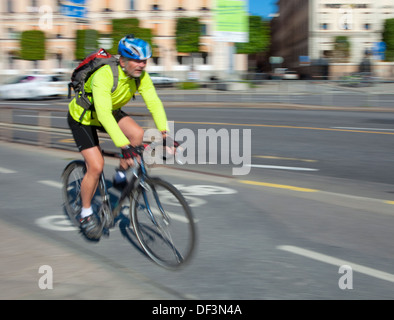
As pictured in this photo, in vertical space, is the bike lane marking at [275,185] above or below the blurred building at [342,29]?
below

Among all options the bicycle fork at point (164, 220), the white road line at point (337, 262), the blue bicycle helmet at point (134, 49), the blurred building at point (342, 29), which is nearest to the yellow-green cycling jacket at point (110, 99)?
the blue bicycle helmet at point (134, 49)

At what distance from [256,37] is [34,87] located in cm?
4309

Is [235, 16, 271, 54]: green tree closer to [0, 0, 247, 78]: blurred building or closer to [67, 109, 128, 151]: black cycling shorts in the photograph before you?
[0, 0, 247, 78]: blurred building

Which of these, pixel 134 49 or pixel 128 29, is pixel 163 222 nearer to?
pixel 134 49

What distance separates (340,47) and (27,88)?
47461 mm

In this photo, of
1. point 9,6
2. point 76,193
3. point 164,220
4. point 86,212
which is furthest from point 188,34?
point 164,220

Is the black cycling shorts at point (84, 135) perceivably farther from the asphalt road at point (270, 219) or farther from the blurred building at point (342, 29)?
the blurred building at point (342, 29)

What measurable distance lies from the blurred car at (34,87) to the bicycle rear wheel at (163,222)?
27.5 metres

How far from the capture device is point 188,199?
6.90 m

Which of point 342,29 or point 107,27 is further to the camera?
point 342,29

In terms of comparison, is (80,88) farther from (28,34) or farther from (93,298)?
(28,34)

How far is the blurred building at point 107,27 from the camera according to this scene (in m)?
75.2

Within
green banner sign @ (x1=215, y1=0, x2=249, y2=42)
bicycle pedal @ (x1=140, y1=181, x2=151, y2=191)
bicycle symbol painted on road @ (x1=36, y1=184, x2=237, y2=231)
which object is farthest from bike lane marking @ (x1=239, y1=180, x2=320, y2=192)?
green banner sign @ (x1=215, y1=0, x2=249, y2=42)

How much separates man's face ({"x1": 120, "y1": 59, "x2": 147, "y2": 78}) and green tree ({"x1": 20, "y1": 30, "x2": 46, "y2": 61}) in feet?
220
